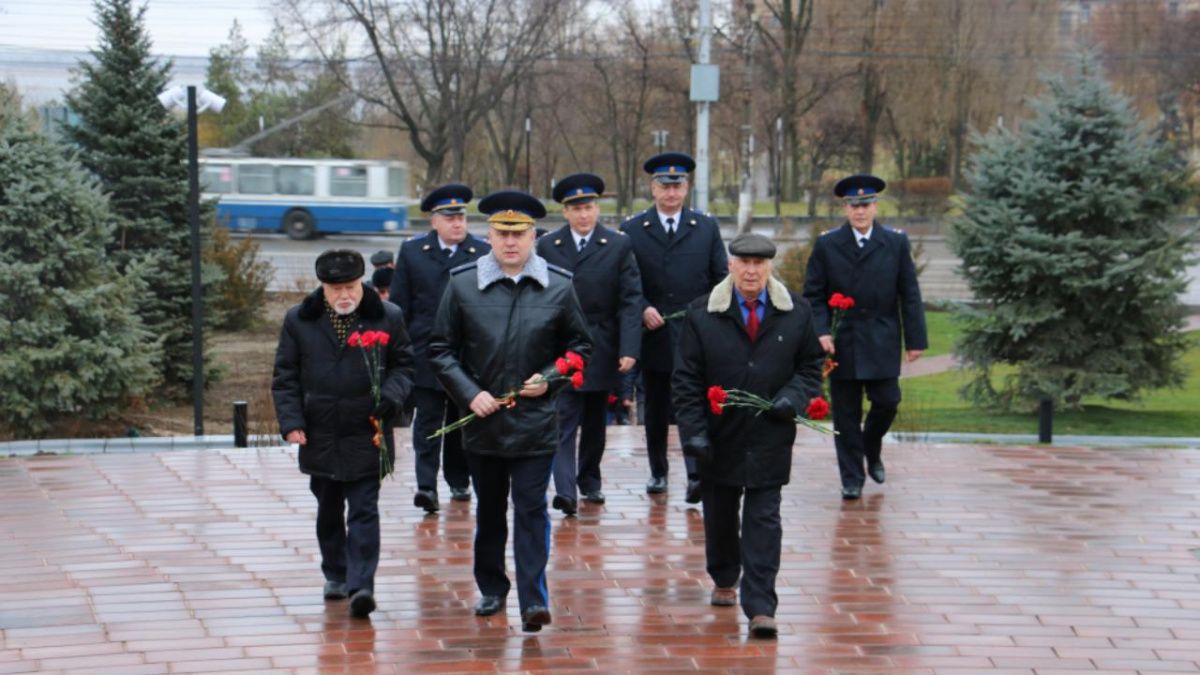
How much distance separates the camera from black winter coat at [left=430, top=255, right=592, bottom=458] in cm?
676

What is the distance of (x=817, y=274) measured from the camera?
32.1 feet

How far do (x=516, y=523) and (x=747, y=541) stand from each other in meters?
0.99

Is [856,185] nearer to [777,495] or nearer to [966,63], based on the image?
[777,495]

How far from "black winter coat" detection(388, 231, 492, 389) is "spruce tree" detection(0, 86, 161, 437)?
4.99 m

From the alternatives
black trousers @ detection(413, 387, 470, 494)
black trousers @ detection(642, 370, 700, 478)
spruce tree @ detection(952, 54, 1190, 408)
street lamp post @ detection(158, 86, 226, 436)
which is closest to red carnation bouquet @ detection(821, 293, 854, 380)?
black trousers @ detection(642, 370, 700, 478)

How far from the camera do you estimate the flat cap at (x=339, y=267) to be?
6.99 m

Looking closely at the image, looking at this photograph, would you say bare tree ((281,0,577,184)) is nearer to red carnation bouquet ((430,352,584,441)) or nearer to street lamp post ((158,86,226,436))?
street lamp post ((158,86,226,436))

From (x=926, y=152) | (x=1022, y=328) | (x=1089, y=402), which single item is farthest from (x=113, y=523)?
(x=926, y=152)

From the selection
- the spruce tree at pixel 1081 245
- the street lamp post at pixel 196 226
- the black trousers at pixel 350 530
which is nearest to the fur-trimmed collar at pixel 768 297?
the black trousers at pixel 350 530

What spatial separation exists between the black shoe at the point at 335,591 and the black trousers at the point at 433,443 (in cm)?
189

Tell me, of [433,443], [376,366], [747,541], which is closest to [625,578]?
Result: [747,541]

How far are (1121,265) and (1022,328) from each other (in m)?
1.15

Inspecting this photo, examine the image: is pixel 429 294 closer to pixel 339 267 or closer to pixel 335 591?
pixel 339 267

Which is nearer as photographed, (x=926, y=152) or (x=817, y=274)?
(x=817, y=274)
